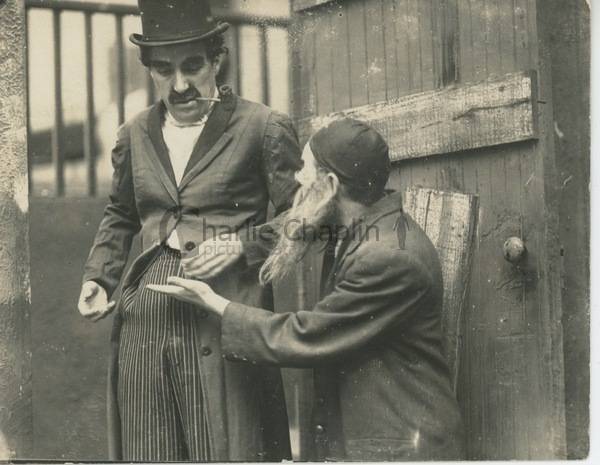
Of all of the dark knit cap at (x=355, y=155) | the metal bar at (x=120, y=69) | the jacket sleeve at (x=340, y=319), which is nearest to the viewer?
the jacket sleeve at (x=340, y=319)

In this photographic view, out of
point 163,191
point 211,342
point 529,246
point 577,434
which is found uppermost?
point 163,191

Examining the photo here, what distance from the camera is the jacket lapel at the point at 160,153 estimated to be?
156 inches

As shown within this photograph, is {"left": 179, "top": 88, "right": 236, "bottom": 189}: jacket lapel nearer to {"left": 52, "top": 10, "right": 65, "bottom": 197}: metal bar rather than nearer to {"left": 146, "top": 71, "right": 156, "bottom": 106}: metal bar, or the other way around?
{"left": 146, "top": 71, "right": 156, "bottom": 106}: metal bar

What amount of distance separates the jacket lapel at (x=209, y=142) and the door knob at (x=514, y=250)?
1117 millimetres

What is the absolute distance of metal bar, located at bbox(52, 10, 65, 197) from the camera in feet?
13.8

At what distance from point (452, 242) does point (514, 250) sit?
0.75ft

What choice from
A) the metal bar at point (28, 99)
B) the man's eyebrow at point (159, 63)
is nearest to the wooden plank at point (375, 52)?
the man's eyebrow at point (159, 63)

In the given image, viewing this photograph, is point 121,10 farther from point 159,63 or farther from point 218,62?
point 218,62

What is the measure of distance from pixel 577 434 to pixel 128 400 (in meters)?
1.65

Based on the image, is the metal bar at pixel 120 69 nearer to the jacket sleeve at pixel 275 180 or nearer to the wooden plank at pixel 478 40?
the jacket sleeve at pixel 275 180

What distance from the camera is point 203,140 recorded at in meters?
3.97

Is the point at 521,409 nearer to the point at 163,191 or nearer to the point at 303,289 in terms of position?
the point at 303,289

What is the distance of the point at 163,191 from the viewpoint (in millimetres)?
3959

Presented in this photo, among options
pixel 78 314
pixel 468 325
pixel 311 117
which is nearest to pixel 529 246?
pixel 468 325
